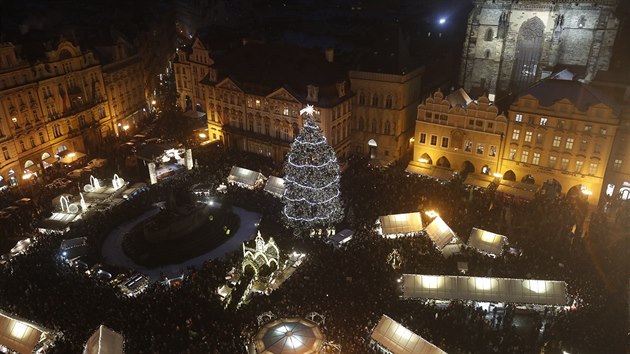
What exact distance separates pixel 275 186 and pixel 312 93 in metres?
11.2

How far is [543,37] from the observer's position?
180ft

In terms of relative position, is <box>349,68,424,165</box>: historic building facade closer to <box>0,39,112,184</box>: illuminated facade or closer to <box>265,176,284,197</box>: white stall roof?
<box>265,176,284,197</box>: white stall roof

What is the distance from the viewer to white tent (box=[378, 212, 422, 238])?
123 ft

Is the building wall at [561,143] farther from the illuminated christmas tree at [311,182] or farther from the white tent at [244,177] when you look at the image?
the white tent at [244,177]

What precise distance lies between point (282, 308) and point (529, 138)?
30473 millimetres

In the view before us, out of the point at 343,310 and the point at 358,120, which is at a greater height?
the point at 358,120

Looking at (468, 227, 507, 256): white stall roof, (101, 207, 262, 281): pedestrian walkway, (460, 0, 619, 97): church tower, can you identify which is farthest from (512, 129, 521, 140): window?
(101, 207, 262, 281): pedestrian walkway

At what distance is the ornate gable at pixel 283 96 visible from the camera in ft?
164

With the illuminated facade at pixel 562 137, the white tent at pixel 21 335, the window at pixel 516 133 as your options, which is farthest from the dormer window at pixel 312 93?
the white tent at pixel 21 335

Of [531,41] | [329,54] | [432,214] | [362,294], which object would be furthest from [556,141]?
[362,294]

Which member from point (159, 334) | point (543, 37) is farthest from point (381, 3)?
point (159, 334)

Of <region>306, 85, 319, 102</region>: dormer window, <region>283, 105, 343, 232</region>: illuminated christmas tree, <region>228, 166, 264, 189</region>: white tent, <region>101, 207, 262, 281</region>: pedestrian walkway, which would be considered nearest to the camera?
<region>101, 207, 262, 281</region>: pedestrian walkway

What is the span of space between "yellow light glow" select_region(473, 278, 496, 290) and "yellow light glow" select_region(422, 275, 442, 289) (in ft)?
7.87

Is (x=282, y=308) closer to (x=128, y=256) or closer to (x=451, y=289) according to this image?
(x=451, y=289)
